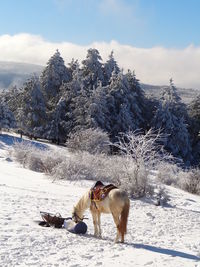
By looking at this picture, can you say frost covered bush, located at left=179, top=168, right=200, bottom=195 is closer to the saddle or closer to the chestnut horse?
the chestnut horse

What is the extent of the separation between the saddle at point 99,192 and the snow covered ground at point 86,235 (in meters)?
0.92

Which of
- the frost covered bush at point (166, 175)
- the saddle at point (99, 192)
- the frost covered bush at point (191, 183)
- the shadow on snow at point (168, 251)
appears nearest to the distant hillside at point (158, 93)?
the frost covered bush at point (166, 175)

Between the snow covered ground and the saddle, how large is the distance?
92cm

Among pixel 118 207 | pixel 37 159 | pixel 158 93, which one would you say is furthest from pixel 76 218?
pixel 158 93

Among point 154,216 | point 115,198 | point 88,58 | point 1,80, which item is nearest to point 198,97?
point 88,58

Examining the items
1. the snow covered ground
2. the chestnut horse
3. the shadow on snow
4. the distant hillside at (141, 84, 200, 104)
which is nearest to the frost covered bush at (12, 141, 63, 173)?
the snow covered ground

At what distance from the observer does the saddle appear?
26.8 feet

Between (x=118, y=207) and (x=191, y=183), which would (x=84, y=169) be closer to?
(x=191, y=183)

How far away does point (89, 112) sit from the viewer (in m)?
35.6

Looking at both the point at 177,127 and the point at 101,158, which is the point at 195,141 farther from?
the point at 101,158

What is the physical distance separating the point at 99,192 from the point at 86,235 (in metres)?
1.10

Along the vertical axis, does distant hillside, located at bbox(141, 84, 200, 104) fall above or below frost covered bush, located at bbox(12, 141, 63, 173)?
above

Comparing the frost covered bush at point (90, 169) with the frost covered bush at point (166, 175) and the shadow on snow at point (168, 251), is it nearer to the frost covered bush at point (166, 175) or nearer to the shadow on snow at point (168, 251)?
the frost covered bush at point (166, 175)

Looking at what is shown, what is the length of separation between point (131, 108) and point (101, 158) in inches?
821
